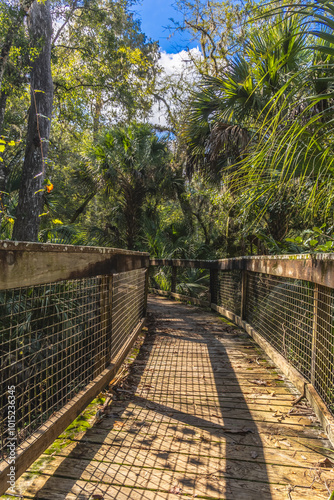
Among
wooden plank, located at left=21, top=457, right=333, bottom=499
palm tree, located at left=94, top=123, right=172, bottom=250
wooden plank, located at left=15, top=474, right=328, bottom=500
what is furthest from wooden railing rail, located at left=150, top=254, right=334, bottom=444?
palm tree, located at left=94, top=123, right=172, bottom=250

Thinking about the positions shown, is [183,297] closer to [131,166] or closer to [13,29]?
[131,166]

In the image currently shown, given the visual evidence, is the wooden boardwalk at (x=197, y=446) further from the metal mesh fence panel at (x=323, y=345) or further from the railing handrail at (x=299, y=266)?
the railing handrail at (x=299, y=266)

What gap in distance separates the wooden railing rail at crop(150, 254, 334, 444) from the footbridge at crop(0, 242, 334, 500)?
0.06ft

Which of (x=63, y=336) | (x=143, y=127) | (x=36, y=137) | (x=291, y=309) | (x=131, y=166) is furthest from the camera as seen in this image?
(x=143, y=127)

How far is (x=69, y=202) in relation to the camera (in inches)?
607

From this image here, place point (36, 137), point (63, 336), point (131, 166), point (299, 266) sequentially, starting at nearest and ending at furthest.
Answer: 1. point (299, 266)
2. point (63, 336)
3. point (36, 137)
4. point (131, 166)

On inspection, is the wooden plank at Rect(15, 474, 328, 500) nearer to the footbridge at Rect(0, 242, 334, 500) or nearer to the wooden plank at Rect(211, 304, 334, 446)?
the footbridge at Rect(0, 242, 334, 500)

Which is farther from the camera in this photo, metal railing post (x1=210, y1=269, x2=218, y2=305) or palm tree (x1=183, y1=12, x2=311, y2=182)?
metal railing post (x1=210, y1=269, x2=218, y2=305)

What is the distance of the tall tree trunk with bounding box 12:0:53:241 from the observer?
217 inches

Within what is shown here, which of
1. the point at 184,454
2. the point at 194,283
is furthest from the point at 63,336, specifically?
the point at 194,283

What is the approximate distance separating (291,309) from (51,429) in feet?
7.24

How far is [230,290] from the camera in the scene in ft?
18.4

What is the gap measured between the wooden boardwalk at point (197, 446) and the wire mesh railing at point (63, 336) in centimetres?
24

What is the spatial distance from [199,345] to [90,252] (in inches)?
96.5
